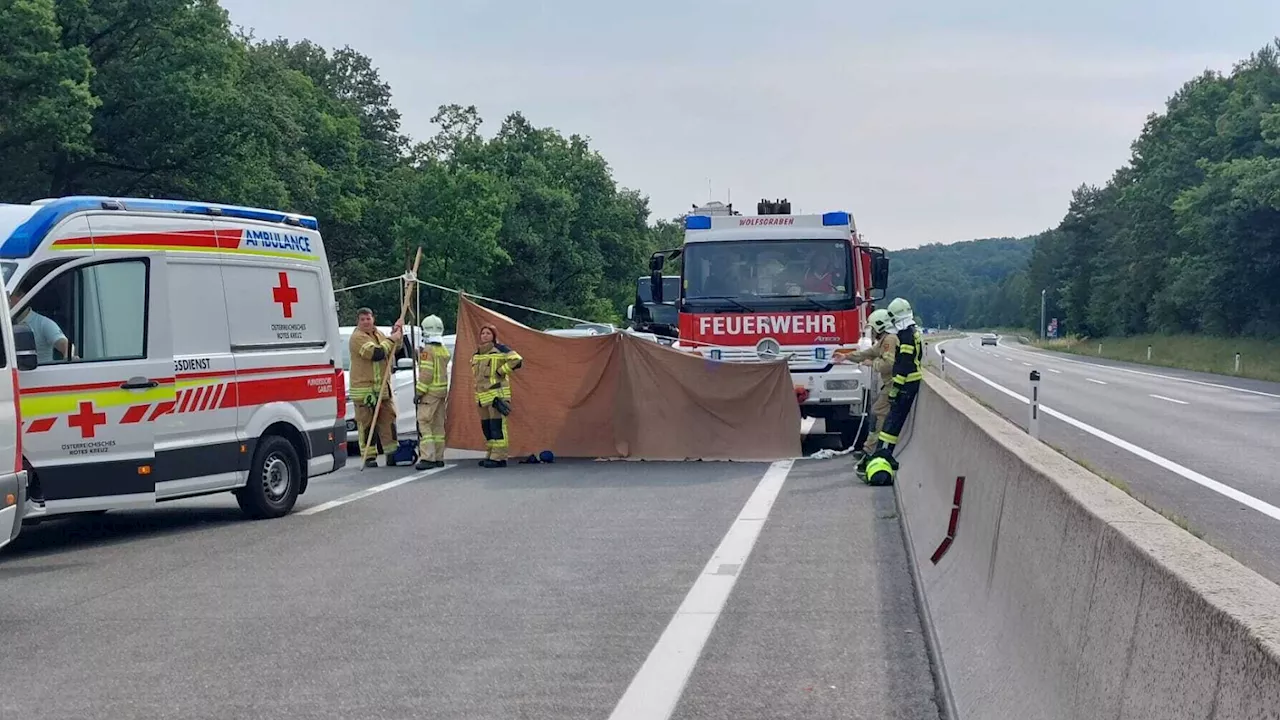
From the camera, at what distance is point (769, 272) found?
18.8 m

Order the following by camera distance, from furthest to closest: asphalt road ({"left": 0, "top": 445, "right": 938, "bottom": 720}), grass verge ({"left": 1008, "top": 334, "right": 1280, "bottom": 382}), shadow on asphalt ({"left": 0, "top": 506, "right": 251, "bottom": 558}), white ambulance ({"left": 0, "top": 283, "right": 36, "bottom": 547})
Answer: grass verge ({"left": 1008, "top": 334, "right": 1280, "bottom": 382}) < shadow on asphalt ({"left": 0, "top": 506, "right": 251, "bottom": 558}) < white ambulance ({"left": 0, "top": 283, "right": 36, "bottom": 547}) < asphalt road ({"left": 0, "top": 445, "right": 938, "bottom": 720})

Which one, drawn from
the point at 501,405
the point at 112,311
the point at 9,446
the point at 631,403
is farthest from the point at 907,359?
the point at 9,446

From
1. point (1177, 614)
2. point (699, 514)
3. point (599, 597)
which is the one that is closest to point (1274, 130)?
point (699, 514)

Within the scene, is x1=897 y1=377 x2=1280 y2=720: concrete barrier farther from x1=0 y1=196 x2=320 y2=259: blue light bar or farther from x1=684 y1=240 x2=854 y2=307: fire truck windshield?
x1=684 y1=240 x2=854 y2=307: fire truck windshield

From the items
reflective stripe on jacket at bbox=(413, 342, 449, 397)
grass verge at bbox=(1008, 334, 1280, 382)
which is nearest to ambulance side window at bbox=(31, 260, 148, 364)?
reflective stripe on jacket at bbox=(413, 342, 449, 397)

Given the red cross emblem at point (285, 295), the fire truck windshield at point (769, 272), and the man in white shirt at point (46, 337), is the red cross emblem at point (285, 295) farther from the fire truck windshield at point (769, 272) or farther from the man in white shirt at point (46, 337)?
the fire truck windshield at point (769, 272)

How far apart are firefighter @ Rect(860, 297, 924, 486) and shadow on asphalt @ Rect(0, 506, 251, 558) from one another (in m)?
6.11

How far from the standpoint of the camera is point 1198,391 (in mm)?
35656

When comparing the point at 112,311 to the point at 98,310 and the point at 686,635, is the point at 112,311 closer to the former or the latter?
the point at 98,310

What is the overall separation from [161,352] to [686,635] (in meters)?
5.48

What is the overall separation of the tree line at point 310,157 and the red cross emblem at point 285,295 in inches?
1000

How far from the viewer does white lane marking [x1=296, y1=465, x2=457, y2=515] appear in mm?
12903

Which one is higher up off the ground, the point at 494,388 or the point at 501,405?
the point at 494,388

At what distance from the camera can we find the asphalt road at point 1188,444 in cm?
1162
